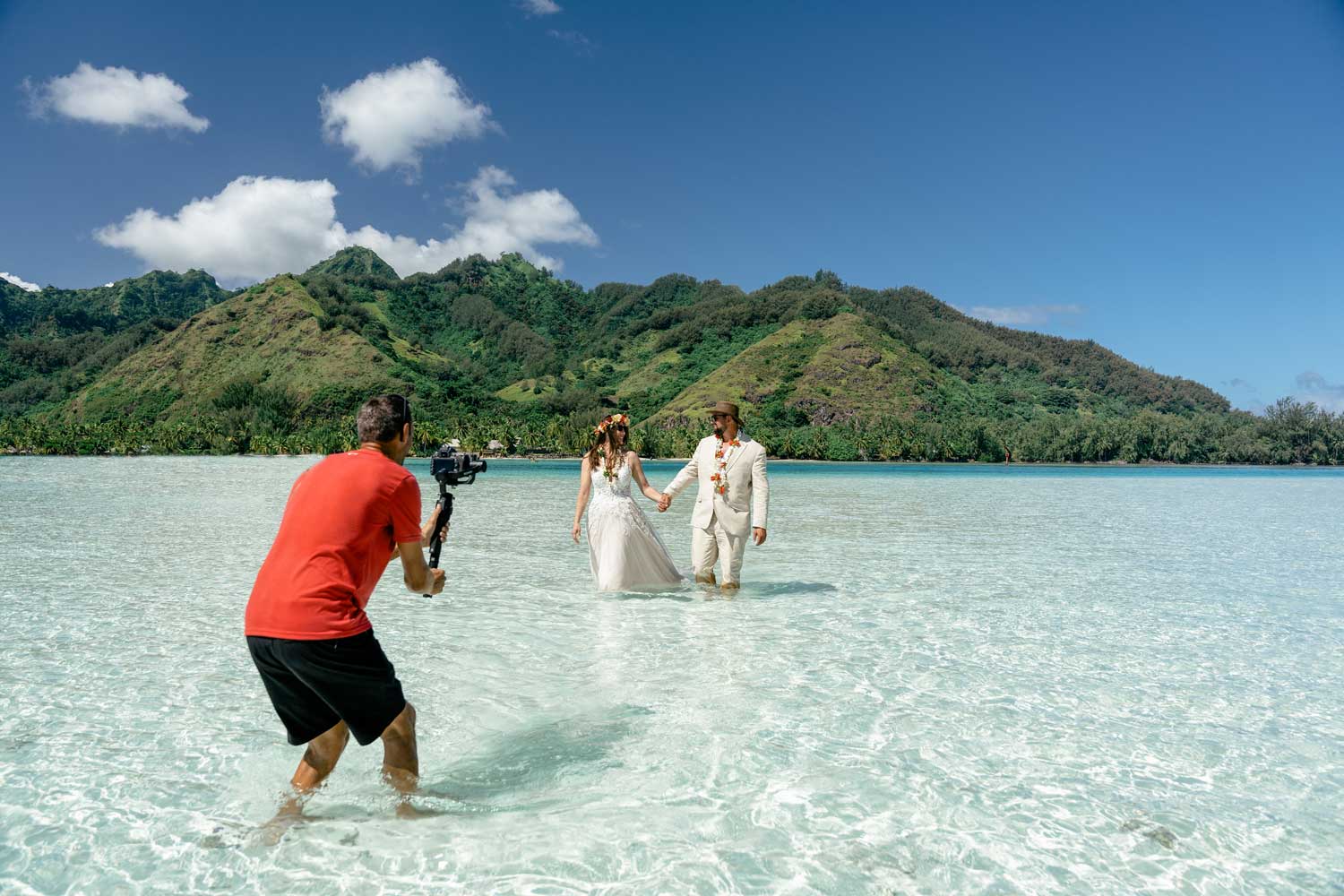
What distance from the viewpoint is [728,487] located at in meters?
9.86

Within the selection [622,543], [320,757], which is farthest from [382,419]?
[622,543]

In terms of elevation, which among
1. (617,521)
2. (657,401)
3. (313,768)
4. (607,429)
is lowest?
(313,768)

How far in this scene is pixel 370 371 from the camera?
161250mm

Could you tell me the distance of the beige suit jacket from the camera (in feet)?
31.8

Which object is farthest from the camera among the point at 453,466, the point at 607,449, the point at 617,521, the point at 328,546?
the point at 617,521

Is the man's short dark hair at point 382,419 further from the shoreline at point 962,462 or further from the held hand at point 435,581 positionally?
the shoreline at point 962,462

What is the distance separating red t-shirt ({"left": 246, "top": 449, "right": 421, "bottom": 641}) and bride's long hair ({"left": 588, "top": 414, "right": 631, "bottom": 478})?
6253 millimetres

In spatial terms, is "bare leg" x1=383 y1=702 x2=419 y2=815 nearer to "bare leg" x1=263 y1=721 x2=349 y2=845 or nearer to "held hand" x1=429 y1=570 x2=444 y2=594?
"bare leg" x1=263 y1=721 x2=349 y2=845

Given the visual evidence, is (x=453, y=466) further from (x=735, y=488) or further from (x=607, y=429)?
(x=735, y=488)

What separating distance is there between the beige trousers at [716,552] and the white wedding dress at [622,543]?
42 cm

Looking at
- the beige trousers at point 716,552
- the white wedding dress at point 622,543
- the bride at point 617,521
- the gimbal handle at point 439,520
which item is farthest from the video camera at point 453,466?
the beige trousers at point 716,552

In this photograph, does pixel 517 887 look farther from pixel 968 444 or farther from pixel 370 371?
pixel 370 371

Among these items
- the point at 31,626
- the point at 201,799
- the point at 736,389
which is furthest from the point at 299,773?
the point at 736,389

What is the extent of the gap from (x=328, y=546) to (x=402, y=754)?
1334 millimetres
